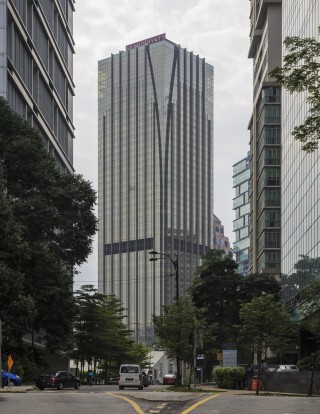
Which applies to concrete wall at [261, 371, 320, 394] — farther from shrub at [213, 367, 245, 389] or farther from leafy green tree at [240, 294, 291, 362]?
shrub at [213, 367, 245, 389]

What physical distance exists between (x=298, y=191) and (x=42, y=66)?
30.8 metres

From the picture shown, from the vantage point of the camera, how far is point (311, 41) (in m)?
19.1

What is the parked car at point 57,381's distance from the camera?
5425 cm

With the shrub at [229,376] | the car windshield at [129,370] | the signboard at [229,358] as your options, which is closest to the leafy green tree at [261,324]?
the shrub at [229,376]

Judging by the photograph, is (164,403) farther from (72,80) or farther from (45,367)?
(72,80)

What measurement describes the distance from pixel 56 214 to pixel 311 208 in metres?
20.6

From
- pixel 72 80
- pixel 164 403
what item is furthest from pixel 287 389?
pixel 72 80

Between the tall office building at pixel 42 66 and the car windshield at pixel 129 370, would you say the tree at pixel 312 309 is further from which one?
the tall office building at pixel 42 66

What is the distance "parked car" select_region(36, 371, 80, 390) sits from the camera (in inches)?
2136

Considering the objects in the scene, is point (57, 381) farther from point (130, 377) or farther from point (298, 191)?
point (298, 191)

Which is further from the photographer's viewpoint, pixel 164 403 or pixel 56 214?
pixel 56 214

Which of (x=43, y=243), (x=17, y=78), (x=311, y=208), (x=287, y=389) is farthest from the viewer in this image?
(x=17, y=78)

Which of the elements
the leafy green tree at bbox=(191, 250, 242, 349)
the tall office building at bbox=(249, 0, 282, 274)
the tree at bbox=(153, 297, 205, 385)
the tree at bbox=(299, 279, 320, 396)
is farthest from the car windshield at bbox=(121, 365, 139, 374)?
the tall office building at bbox=(249, 0, 282, 274)

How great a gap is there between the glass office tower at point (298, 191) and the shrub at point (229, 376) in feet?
29.4
